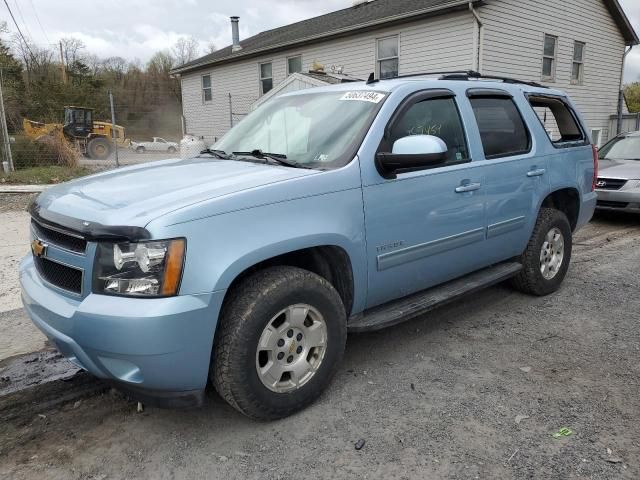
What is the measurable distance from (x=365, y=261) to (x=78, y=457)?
183 cm

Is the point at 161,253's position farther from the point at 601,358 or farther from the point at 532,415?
the point at 601,358

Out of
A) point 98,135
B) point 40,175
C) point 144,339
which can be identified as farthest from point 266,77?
point 144,339

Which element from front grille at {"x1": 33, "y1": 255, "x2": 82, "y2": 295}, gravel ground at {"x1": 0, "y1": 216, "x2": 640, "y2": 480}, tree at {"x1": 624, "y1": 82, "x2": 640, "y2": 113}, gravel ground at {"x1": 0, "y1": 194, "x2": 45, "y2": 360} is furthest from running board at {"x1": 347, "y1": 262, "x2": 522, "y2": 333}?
tree at {"x1": 624, "y1": 82, "x2": 640, "y2": 113}

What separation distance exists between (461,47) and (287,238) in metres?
12.2

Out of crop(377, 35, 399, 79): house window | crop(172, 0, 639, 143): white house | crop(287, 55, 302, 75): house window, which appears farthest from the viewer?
crop(287, 55, 302, 75): house window

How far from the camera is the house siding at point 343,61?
1339 cm

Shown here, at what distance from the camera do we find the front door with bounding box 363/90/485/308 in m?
3.20

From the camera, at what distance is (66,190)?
119 inches

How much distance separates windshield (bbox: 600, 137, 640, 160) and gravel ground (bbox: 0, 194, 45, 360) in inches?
369

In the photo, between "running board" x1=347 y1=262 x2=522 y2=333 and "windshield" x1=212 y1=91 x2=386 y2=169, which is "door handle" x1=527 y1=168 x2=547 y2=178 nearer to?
"running board" x1=347 y1=262 x2=522 y2=333

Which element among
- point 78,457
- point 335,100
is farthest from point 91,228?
point 335,100

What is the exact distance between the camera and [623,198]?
26.3 feet

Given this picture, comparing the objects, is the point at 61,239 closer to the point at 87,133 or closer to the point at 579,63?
the point at 579,63

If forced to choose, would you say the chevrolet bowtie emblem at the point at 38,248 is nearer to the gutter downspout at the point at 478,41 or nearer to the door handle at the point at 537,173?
the door handle at the point at 537,173
